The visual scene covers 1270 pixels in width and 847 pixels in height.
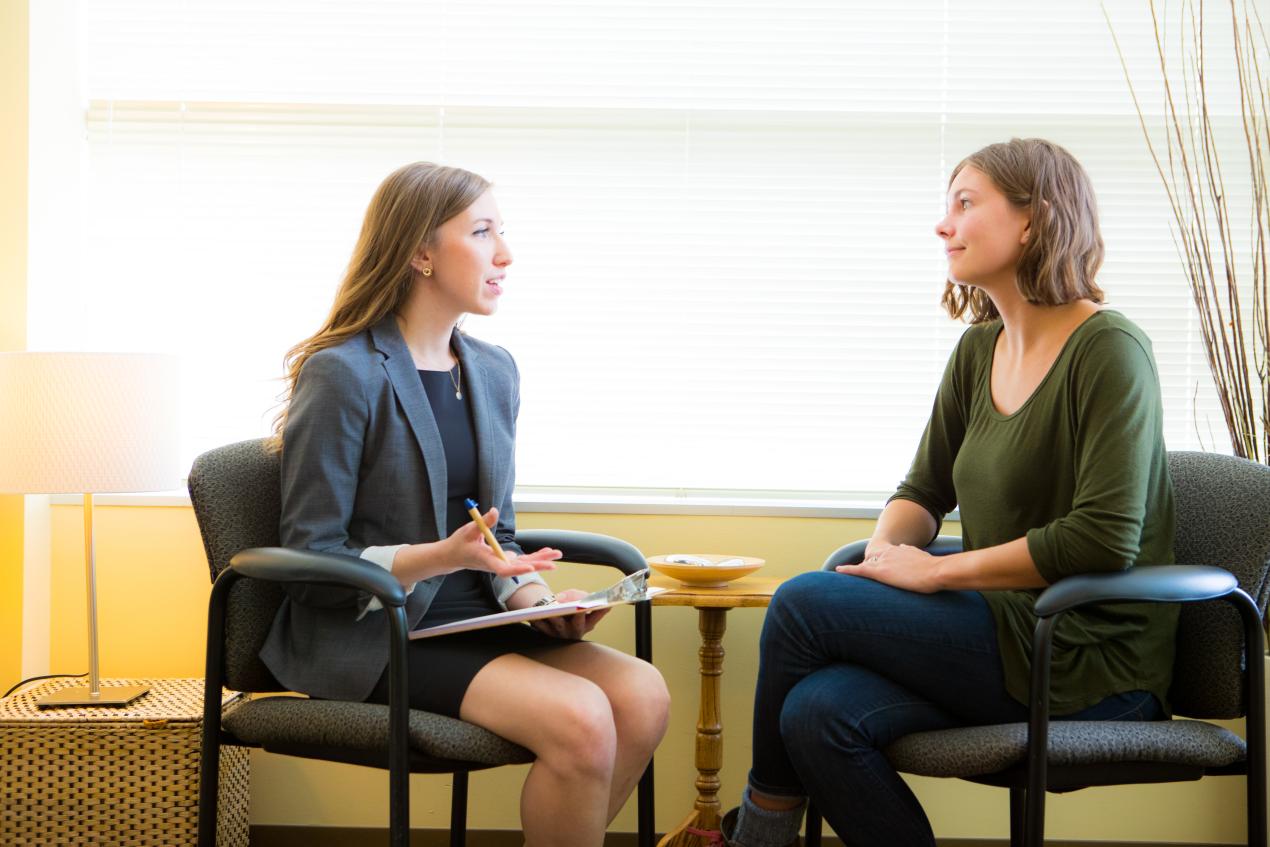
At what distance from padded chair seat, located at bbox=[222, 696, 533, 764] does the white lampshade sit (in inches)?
27.5

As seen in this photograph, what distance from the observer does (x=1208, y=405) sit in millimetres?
2693

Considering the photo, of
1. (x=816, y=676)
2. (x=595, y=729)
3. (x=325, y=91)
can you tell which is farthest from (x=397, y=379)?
(x=325, y=91)

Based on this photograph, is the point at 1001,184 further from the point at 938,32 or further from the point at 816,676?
the point at 938,32

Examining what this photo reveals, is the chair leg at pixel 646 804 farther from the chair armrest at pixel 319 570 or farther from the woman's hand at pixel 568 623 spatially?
the chair armrest at pixel 319 570

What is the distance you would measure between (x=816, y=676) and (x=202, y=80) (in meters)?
2.06

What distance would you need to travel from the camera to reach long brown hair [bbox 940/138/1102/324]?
5.86 ft

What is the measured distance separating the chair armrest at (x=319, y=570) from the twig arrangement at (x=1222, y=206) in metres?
1.78

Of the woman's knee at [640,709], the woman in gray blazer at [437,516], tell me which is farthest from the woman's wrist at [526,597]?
the woman's knee at [640,709]

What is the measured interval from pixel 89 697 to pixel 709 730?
1222 millimetres

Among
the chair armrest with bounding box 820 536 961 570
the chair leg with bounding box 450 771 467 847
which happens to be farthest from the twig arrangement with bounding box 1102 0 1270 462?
the chair leg with bounding box 450 771 467 847

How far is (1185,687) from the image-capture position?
5.68 ft

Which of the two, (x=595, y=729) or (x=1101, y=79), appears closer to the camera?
(x=595, y=729)

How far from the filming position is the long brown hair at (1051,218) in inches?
70.4

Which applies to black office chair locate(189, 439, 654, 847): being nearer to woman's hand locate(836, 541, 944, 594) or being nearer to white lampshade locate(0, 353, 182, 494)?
white lampshade locate(0, 353, 182, 494)
